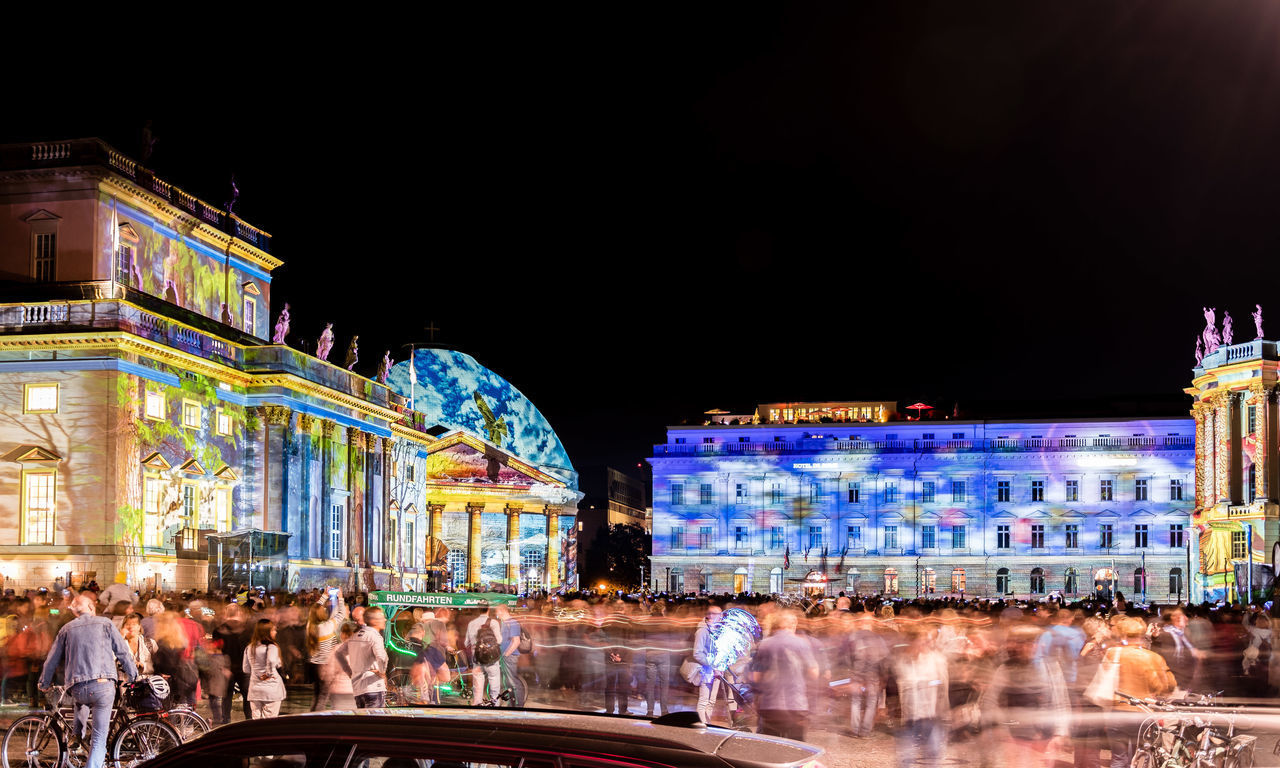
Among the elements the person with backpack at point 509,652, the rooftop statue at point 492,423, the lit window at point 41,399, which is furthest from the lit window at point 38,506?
the rooftop statue at point 492,423

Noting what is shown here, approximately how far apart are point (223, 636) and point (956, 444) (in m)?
77.1

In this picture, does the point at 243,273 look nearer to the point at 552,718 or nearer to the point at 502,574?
the point at 502,574

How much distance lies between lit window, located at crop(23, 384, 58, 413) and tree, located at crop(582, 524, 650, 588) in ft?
236

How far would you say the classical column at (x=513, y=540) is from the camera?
88250 millimetres

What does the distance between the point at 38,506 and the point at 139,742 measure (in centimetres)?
3039

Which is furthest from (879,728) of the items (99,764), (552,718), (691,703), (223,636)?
(552,718)

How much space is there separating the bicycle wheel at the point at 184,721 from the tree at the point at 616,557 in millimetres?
96805

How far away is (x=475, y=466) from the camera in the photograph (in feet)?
288

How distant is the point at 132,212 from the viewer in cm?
4625

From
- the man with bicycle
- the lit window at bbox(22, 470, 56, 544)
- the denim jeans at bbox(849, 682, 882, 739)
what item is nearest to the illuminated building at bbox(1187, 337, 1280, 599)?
the lit window at bbox(22, 470, 56, 544)

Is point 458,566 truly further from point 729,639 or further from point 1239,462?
point 729,639

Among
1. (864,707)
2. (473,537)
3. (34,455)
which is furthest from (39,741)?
(473,537)

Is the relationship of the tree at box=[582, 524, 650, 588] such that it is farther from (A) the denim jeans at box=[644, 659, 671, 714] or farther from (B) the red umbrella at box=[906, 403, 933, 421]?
(A) the denim jeans at box=[644, 659, 671, 714]

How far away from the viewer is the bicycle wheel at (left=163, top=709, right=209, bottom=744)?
13666 mm
